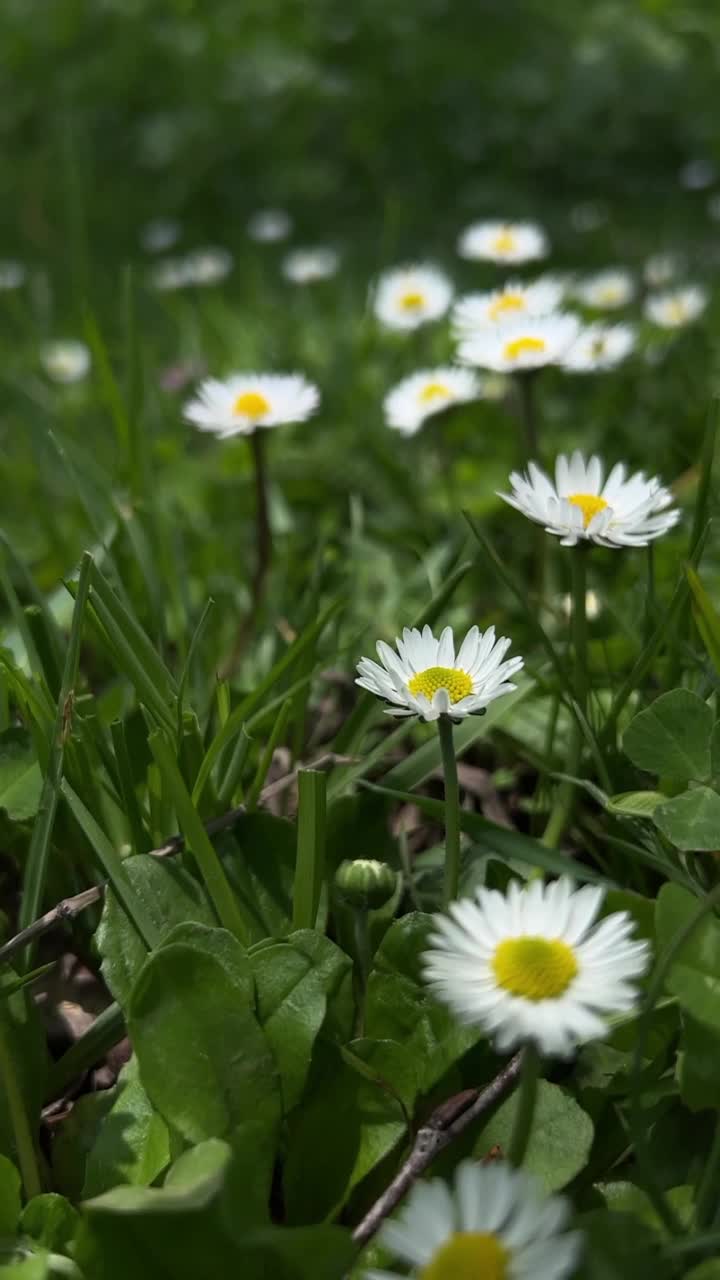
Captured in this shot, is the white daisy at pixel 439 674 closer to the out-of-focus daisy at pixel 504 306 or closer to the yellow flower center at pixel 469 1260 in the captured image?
the yellow flower center at pixel 469 1260

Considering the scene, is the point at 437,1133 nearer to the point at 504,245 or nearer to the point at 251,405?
the point at 251,405

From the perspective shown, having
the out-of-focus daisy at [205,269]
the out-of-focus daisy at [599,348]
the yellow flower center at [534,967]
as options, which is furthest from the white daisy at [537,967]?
the out-of-focus daisy at [205,269]

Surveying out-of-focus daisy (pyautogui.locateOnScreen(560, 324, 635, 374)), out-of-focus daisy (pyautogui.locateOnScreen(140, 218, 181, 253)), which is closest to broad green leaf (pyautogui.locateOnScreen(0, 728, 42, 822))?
out-of-focus daisy (pyautogui.locateOnScreen(560, 324, 635, 374))

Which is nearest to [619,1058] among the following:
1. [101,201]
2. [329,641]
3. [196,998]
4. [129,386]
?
[196,998]

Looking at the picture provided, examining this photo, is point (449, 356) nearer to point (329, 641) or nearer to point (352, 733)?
point (329, 641)

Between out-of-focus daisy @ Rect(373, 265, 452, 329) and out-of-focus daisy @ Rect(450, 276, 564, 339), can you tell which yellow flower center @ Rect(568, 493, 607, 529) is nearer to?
out-of-focus daisy @ Rect(450, 276, 564, 339)

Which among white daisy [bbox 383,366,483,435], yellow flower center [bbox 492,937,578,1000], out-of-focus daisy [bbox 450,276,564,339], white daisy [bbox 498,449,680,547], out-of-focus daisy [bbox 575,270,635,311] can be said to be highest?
out-of-focus daisy [bbox 575,270,635,311]
